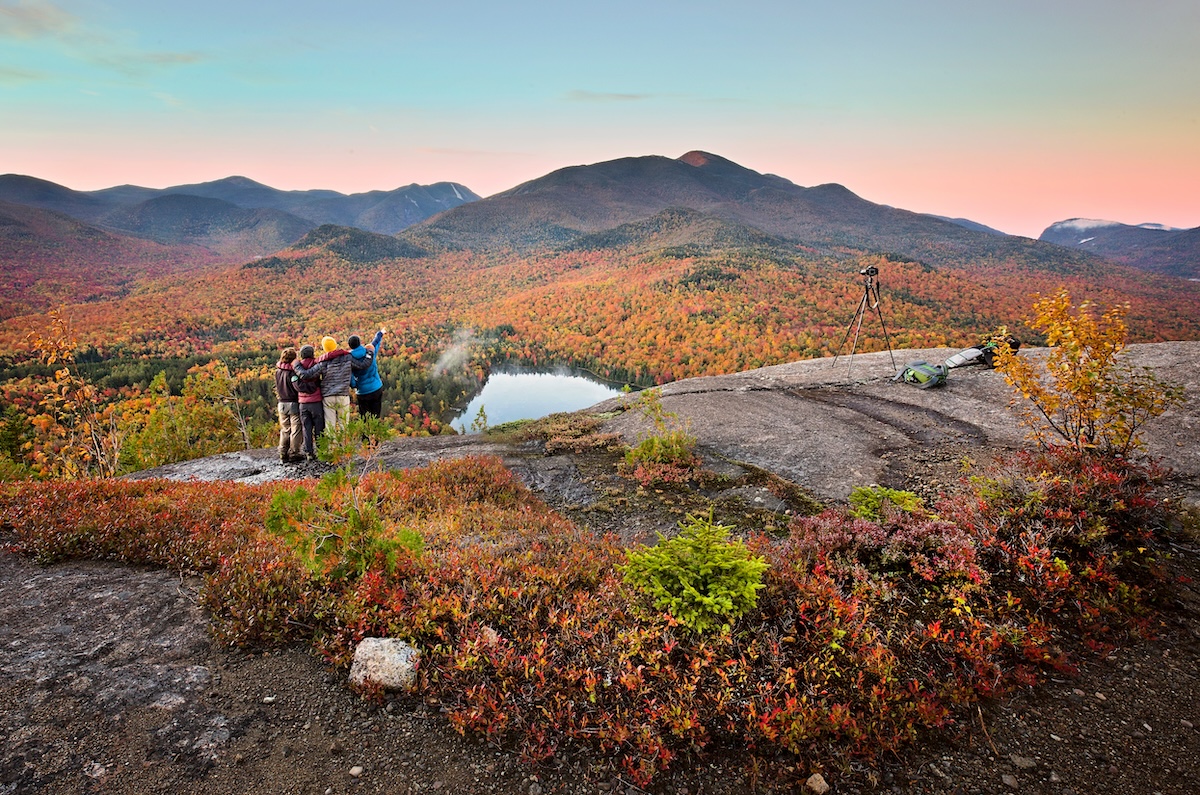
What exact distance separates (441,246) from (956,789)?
651 ft

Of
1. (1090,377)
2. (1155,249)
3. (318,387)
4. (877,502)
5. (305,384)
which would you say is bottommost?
(877,502)

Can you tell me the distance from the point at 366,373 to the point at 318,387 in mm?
958

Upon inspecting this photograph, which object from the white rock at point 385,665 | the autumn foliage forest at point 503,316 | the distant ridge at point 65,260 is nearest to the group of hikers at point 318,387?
the autumn foliage forest at point 503,316

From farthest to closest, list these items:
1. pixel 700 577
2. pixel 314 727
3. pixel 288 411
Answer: pixel 288 411 < pixel 700 577 < pixel 314 727

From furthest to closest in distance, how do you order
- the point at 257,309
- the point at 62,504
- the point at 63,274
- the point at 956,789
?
the point at 63,274
the point at 257,309
the point at 62,504
the point at 956,789

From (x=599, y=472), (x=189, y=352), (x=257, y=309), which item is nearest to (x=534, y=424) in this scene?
(x=599, y=472)

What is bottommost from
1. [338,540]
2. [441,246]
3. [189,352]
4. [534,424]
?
[189,352]

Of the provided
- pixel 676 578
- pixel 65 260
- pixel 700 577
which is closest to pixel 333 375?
pixel 676 578

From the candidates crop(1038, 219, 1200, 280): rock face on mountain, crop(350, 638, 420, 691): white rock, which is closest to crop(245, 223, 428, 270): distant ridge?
crop(350, 638, 420, 691): white rock

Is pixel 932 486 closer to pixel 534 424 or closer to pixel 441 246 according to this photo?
pixel 534 424

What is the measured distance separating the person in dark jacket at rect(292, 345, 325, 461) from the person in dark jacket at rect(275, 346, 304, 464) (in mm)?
165

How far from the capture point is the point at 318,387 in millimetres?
10055

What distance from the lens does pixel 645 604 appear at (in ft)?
14.3

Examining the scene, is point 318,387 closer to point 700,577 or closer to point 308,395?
point 308,395
